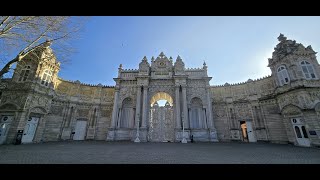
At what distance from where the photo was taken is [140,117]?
20203 millimetres

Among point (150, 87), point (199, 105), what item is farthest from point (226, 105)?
point (150, 87)

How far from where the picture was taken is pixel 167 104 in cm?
2370

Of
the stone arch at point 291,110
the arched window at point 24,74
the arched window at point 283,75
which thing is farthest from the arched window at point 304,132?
the arched window at point 24,74

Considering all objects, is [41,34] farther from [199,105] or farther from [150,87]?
[199,105]

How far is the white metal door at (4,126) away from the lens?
14.1 meters

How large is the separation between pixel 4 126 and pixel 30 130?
2.10 meters

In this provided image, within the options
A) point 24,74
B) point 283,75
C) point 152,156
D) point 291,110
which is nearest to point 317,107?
point 291,110

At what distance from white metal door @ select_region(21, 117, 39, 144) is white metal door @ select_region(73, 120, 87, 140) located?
5.57m

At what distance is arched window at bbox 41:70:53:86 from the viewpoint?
17.6 meters

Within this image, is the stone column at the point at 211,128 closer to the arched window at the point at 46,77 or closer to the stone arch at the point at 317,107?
the stone arch at the point at 317,107

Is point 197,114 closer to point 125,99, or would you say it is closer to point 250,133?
point 250,133

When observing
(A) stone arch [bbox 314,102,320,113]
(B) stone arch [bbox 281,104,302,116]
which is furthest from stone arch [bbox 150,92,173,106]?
(A) stone arch [bbox 314,102,320,113]
